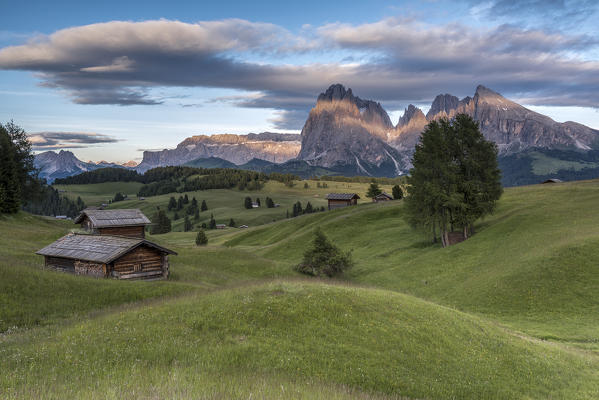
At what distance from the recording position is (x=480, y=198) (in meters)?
56.7

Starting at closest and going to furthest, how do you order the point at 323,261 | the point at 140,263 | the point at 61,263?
the point at 140,263 → the point at 61,263 → the point at 323,261

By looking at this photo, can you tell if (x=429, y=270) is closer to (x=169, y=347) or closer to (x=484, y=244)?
(x=484, y=244)

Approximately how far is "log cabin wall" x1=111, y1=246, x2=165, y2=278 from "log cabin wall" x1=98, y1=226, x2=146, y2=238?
846 inches

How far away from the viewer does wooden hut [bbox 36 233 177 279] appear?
124 feet

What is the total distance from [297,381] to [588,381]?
1458 centimetres

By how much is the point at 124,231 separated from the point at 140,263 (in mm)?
23545

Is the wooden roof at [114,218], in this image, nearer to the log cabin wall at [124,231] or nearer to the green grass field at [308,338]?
the log cabin wall at [124,231]

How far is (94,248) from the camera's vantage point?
39.7 m

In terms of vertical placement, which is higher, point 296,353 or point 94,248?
point 94,248

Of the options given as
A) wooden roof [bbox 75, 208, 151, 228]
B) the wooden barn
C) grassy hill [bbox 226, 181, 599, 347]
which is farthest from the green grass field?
the wooden barn

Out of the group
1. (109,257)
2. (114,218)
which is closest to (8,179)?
(114,218)

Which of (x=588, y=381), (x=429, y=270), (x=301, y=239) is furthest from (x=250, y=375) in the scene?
(x=301, y=239)

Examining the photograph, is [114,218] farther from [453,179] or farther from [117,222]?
[453,179]

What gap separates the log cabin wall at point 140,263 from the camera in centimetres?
3834
